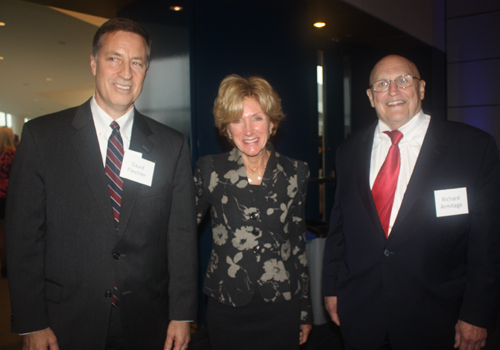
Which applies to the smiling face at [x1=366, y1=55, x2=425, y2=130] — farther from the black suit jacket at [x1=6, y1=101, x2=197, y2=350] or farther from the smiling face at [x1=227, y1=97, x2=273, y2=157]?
the black suit jacket at [x1=6, y1=101, x2=197, y2=350]

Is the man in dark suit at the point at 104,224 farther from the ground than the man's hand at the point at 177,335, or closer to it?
farther from the ground

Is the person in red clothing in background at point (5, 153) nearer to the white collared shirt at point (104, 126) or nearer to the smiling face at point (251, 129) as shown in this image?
the white collared shirt at point (104, 126)

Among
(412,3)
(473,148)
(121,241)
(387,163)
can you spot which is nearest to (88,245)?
(121,241)

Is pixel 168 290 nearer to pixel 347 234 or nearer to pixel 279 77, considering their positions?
pixel 347 234

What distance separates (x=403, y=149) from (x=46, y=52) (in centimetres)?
298

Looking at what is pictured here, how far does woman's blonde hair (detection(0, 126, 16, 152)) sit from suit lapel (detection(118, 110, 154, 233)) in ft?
5.53

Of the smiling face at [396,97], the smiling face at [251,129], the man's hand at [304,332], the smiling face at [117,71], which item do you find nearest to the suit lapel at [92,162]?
the smiling face at [117,71]

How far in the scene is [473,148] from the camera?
153 cm

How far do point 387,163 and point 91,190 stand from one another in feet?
4.39

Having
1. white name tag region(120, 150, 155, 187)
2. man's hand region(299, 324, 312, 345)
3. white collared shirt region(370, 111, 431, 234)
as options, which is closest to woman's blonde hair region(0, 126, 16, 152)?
white name tag region(120, 150, 155, 187)

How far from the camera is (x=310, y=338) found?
9.88ft

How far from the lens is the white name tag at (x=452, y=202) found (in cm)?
150

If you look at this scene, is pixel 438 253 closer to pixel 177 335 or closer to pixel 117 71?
pixel 177 335

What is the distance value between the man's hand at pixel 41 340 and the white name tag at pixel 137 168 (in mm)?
665
